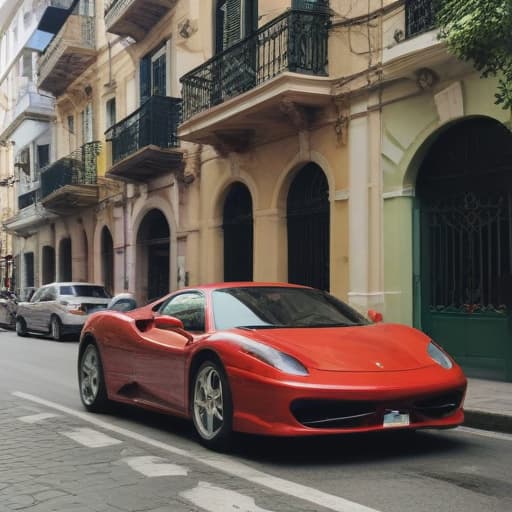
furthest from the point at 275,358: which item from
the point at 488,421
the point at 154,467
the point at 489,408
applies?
the point at 489,408

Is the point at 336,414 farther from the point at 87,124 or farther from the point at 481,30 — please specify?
the point at 87,124

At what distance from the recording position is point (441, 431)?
6988 mm

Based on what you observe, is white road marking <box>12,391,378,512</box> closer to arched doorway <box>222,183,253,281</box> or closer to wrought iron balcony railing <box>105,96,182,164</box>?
arched doorway <box>222,183,253,281</box>

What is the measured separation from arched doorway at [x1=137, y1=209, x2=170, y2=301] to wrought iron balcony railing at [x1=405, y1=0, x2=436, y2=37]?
1123 centimetres

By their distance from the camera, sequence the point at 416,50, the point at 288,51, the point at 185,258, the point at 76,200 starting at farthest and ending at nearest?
the point at 76,200, the point at 185,258, the point at 288,51, the point at 416,50

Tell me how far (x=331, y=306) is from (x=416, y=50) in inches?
215

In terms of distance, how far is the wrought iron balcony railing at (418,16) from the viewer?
37.5 feet

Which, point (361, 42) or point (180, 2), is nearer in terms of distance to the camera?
point (361, 42)

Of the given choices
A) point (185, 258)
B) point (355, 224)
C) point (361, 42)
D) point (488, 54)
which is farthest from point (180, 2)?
point (488, 54)

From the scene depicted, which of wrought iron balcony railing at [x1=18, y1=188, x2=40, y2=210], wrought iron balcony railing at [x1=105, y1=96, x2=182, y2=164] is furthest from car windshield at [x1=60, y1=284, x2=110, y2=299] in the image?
wrought iron balcony railing at [x1=18, y1=188, x2=40, y2=210]

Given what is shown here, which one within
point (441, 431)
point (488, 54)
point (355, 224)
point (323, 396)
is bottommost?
point (441, 431)

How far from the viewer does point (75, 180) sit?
26.4m

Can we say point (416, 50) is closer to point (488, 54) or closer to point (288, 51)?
point (288, 51)

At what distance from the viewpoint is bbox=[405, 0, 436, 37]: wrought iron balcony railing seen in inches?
450
